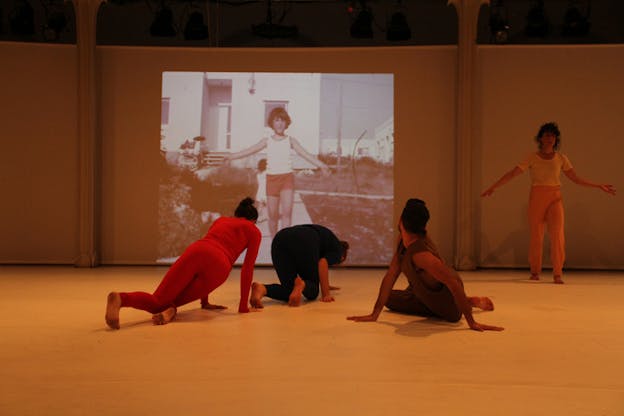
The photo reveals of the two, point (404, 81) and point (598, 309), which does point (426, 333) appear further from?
point (404, 81)

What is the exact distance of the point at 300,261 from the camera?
16.3ft

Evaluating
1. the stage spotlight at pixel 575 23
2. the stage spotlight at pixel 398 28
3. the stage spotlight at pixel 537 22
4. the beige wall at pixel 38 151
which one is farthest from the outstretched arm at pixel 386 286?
the stage spotlight at pixel 575 23

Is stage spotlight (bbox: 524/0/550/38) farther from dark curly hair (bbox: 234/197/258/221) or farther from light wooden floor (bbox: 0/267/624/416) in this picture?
dark curly hair (bbox: 234/197/258/221)

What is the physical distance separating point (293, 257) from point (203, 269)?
0.90m

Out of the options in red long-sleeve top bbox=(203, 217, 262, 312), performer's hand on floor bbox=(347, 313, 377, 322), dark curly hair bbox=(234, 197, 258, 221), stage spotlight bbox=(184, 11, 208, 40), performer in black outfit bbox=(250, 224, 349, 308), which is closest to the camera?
performer's hand on floor bbox=(347, 313, 377, 322)

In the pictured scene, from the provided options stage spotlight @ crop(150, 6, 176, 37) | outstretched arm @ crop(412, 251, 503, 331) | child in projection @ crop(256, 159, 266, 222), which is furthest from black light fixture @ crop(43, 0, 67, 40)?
outstretched arm @ crop(412, 251, 503, 331)

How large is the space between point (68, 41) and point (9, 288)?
142 inches

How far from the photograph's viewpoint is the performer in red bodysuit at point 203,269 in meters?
4.20

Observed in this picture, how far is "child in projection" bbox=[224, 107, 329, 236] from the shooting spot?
27.1ft

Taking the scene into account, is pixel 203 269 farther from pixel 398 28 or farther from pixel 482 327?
pixel 398 28

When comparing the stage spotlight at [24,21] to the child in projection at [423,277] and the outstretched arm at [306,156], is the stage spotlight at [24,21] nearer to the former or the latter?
the outstretched arm at [306,156]

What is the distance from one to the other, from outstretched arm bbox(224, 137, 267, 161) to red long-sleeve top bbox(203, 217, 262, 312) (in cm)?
Answer: 383

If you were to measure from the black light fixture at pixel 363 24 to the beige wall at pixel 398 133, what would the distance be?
0.64 feet

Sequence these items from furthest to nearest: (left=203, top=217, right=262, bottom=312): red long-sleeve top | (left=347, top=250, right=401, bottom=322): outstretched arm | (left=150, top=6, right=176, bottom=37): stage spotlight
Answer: (left=150, top=6, right=176, bottom=37): stage spotlight, (left=203, top=217, right=262, bottom=312): red long-sleeve top, (left=347, top=250, right=401, bottom=322): outstretched arm
